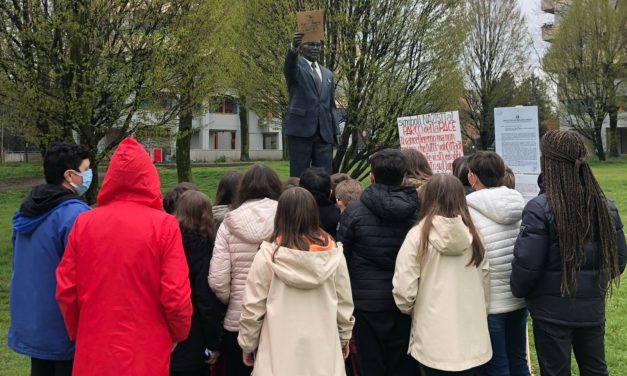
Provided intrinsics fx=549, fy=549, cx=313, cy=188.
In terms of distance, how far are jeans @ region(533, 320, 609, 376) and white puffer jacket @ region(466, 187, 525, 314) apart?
17.1 inches

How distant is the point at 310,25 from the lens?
546 centimetres

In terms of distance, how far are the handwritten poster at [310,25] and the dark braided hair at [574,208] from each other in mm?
2787

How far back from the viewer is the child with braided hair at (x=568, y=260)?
10.5 feet

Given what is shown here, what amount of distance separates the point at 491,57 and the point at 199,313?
1379 inches

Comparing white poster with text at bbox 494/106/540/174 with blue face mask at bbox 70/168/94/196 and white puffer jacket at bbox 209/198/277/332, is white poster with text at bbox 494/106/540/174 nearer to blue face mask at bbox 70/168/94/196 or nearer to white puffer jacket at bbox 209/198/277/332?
white puffer jacket at bbox 209/198/277/332

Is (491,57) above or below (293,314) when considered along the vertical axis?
above

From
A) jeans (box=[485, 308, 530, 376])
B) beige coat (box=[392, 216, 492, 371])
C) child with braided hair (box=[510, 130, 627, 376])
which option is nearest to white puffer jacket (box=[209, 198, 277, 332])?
beige coat (box=[392, 216, 492, 371])

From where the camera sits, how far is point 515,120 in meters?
5.85

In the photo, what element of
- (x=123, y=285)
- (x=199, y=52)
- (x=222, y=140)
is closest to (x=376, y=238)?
(x=123, y=285)

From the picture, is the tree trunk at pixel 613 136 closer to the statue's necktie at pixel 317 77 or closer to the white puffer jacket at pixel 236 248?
the statue's necktie at pixel 317 77

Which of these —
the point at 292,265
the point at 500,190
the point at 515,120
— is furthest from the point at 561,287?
the point at 515,120

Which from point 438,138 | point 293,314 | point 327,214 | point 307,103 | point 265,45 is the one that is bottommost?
point 293,314

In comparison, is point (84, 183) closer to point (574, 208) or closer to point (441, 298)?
point (441, 298)

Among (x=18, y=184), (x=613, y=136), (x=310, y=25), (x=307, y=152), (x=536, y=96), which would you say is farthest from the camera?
(x=536, y=96)
